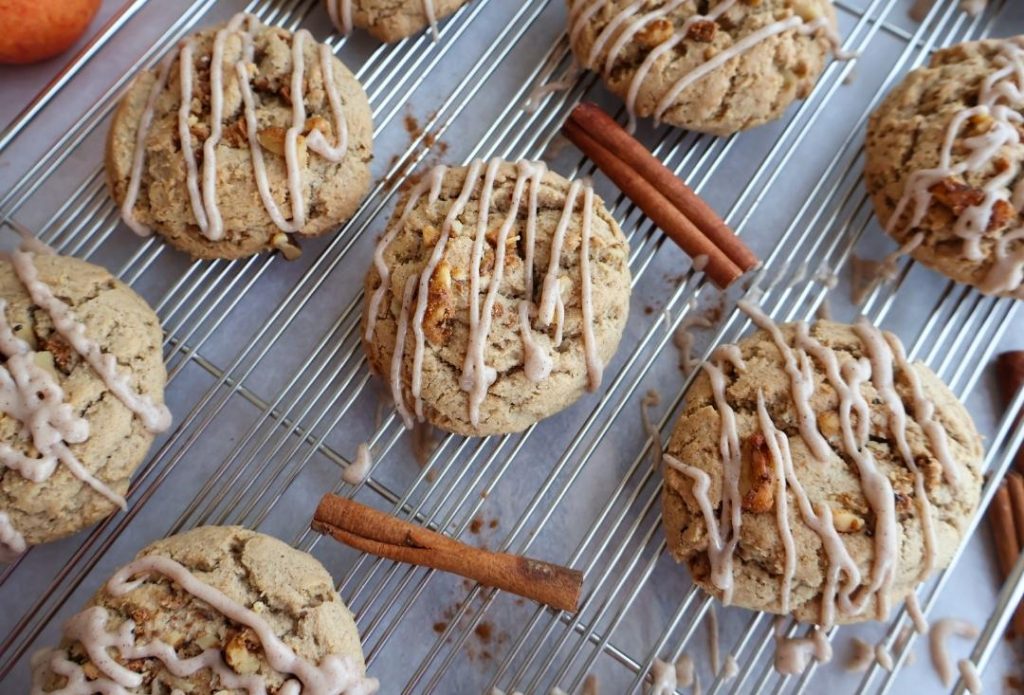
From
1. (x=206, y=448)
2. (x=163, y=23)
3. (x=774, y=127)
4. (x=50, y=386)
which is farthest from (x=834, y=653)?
(x=163, y=23)

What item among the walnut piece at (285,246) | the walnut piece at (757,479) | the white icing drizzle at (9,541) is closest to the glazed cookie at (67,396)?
the white icing drizzle at (9,541)

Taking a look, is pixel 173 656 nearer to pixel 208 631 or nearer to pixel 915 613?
pixel 208 631

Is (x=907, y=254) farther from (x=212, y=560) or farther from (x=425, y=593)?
(x=212, y=560)

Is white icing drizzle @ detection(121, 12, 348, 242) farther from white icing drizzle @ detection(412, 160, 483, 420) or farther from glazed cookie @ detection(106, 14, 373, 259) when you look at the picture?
white icing drizzle @ detection(412, 160, 483, 420)

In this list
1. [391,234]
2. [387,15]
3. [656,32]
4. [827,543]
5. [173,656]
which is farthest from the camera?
[387,15]

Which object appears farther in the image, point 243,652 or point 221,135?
point 221,135

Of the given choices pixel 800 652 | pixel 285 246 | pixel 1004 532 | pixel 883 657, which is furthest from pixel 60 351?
pixel 1004 532

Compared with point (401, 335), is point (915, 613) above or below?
→ above
